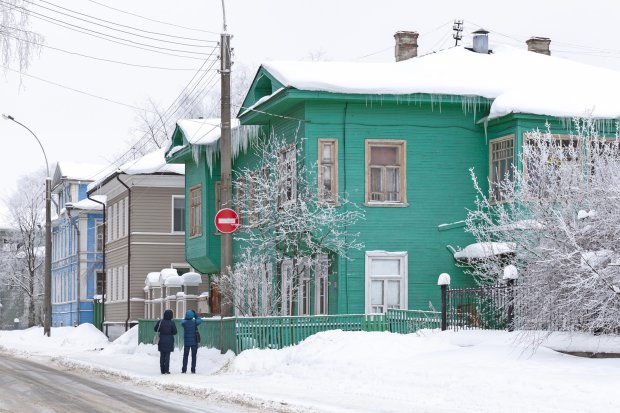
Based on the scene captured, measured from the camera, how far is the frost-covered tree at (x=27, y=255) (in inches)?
3056

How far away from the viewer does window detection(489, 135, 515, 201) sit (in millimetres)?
28761

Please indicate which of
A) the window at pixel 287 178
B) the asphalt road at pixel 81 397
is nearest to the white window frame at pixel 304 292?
the window at pixel 287 178

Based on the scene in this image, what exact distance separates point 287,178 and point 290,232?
1.77m

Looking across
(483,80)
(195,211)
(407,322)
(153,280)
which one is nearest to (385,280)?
(407,322)

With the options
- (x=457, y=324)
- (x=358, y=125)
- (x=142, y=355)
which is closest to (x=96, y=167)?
(x=142, y=355)

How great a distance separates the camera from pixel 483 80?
98.5 ft

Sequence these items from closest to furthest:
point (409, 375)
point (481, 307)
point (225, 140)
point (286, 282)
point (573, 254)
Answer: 1. point (573, 254)
2. point (409, 375)
3. point (481, 307)
4. point (225, 140)
5. point (286, 282)

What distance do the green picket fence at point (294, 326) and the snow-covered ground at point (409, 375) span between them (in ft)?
1.77

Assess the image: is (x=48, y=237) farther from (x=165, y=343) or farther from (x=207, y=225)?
(x=165, y=343)

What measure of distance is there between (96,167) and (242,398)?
5678 cm

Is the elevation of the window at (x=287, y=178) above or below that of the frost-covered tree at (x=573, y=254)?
above

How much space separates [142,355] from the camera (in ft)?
108

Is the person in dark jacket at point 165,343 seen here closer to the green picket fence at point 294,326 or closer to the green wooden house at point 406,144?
the green picket fence at point 294,326

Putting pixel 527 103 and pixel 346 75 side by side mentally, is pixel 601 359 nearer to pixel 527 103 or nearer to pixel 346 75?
pixel 527 103
